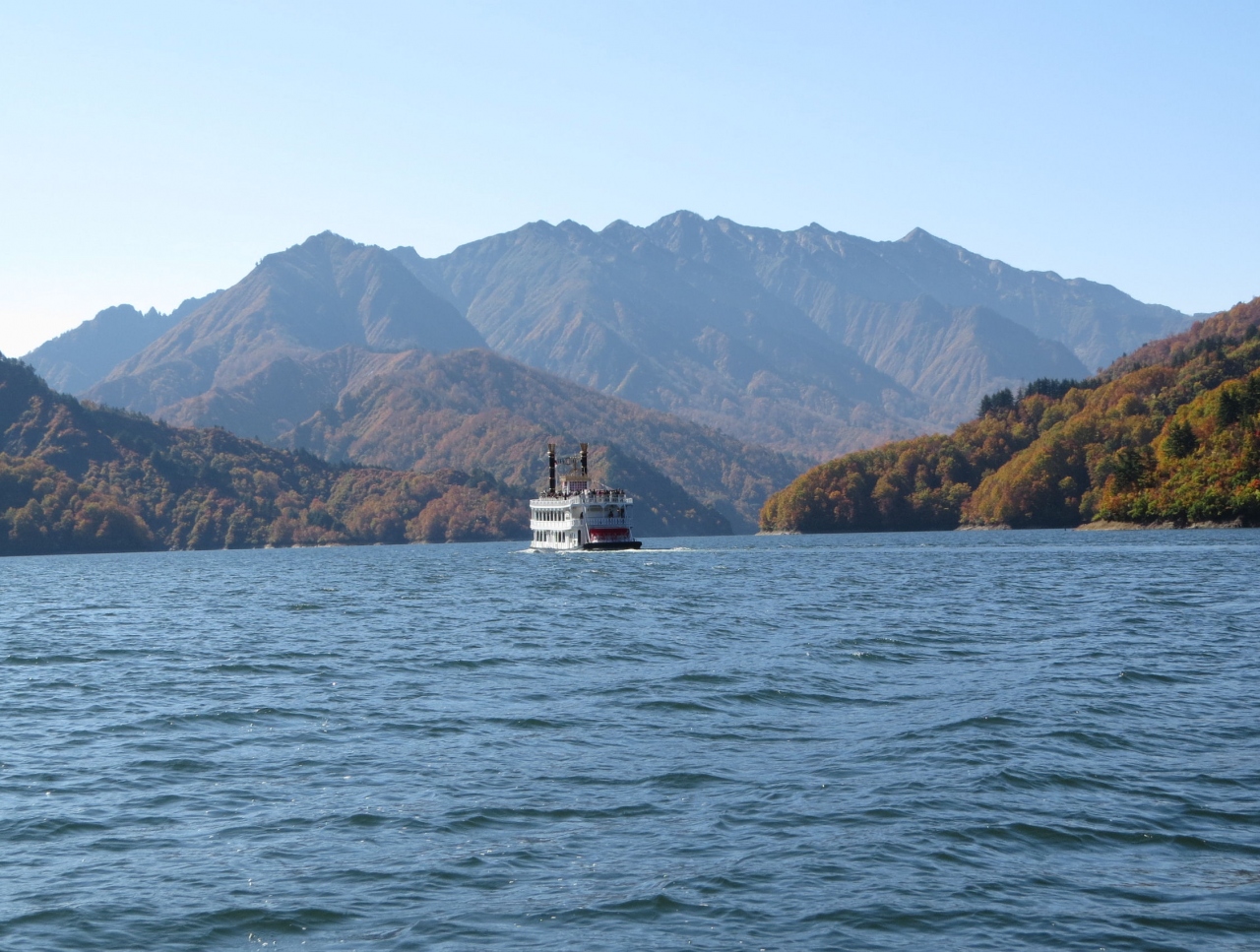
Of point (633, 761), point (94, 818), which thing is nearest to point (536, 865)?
point (633, 761)

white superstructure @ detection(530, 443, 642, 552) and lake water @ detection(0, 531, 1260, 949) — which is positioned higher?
white superstructure @ detection(530, 443, 642, 552)

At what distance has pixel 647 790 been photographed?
28.8 m

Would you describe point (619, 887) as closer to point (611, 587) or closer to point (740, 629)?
point (740, 629)

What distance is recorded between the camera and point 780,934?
19.8 metres

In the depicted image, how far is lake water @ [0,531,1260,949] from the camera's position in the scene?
68.0 ft

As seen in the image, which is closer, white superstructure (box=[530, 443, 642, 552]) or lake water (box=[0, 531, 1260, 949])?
lake water (box=[0, 531, 1260, 949])

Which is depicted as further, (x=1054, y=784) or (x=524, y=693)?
(x=524, y=693)

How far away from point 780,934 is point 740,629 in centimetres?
4562

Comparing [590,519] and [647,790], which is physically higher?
[590,519]

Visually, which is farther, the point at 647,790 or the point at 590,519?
the point at 590,519

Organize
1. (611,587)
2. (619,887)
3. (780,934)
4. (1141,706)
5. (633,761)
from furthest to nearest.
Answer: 1. (611,587)
2. (1141,706)
3. (633,761)
4. (619,887)
5. (780,934)

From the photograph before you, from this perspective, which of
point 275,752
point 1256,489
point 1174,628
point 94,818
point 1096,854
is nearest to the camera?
point 1096,854

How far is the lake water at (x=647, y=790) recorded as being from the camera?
20.7 meters

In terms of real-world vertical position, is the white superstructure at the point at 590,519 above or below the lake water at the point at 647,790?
above
